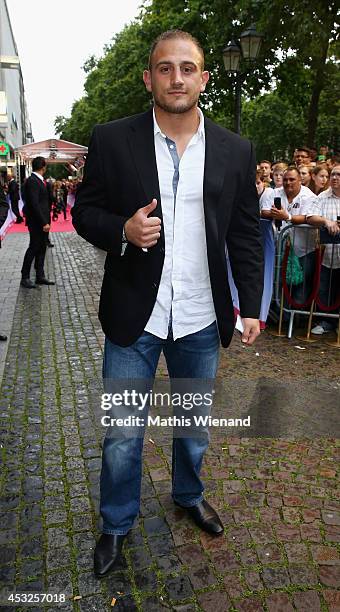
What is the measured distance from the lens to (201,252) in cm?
237

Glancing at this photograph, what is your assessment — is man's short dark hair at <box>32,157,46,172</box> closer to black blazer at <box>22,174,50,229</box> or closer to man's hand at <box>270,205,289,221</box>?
black blazer at <box>22,174,50,229</box>

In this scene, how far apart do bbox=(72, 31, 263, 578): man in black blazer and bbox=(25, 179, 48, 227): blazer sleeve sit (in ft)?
Result: 20.3

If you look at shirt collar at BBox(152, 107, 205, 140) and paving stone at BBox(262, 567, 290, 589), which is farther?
paving stone at BBox(262, 567, 290, 589)

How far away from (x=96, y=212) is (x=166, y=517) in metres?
1.67

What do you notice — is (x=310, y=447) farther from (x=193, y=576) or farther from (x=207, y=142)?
(x=207, y=142)

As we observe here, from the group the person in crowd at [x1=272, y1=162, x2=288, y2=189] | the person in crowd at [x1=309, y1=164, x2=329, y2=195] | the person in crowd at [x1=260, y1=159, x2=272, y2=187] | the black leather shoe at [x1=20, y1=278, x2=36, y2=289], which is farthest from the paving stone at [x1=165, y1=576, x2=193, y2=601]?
the person in crowd at [x1=260, y1=159, x2=272, y2=187]

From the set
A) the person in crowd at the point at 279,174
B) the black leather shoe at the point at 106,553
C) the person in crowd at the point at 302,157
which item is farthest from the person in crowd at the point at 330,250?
the black leather shoe at the point at 106,553

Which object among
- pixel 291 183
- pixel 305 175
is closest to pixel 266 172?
pixel 305 175

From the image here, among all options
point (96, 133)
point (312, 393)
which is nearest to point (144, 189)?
point (96, 133)

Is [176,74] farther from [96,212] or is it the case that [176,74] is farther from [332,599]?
[332,599]

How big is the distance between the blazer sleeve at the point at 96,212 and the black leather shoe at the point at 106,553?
1.35 metres

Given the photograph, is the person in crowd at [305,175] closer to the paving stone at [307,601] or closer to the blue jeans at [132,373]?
the blue jeans at [132,373]

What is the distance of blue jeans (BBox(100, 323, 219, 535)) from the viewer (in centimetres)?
242

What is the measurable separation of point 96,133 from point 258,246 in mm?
878
